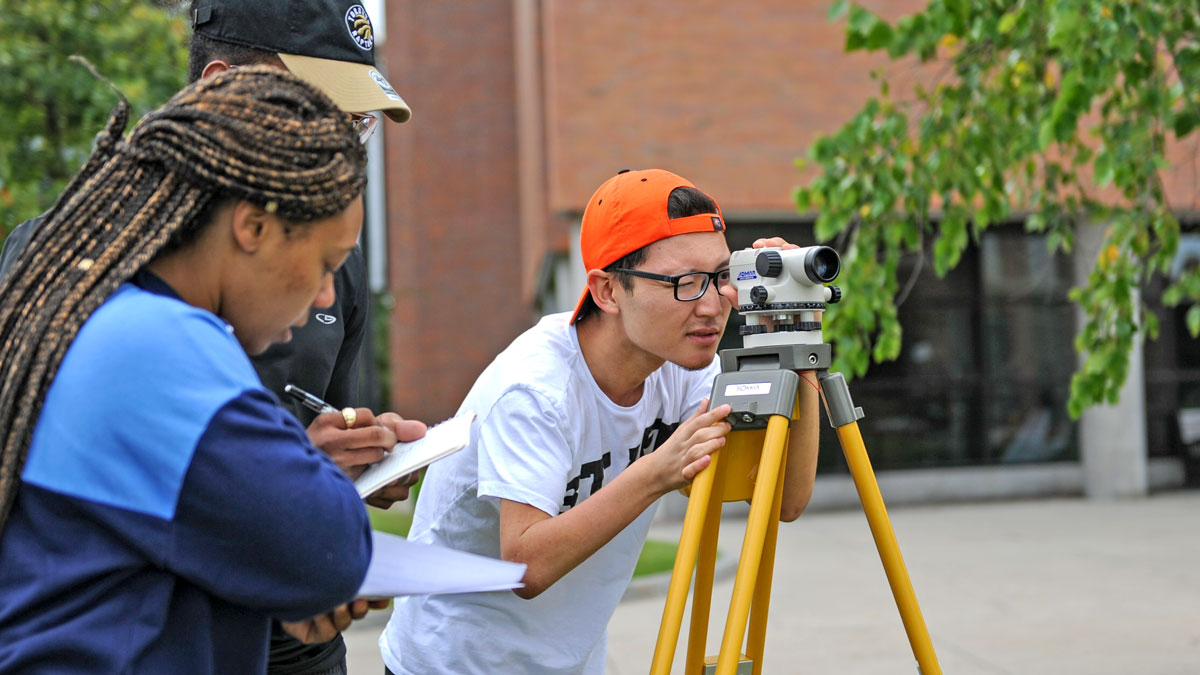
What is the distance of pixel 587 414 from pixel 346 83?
0.70 meters

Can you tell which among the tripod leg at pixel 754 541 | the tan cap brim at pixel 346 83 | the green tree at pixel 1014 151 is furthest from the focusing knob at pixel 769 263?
the green tree at pixel 1014 151

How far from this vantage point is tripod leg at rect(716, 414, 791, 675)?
5.88 ft

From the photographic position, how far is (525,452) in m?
1.85

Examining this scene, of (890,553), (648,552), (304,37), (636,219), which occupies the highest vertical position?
(304,37)

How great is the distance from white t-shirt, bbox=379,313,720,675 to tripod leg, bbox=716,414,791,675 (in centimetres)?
31

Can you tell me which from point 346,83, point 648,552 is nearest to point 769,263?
point 346,83

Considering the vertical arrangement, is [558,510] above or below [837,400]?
below

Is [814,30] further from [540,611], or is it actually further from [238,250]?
[238,250]

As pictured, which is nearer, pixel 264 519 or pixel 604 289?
pixel 264 519

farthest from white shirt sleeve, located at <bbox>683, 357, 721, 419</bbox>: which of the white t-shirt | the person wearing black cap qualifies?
the person wearing black cap

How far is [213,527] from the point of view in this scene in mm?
1050

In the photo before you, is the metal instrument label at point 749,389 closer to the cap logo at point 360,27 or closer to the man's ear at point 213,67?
the cap logo at point 360,27

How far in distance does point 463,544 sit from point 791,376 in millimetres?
659

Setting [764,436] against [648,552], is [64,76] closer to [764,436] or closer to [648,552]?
[648,552]
